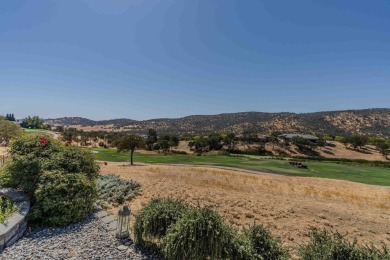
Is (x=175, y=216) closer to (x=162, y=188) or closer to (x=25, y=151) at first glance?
(x=25, y=151)

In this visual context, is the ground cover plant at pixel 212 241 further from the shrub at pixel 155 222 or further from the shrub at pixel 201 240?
the shrub at pixel 155 222

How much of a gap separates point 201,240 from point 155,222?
5.13 ft

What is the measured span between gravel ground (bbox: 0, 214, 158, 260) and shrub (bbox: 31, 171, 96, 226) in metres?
0.35

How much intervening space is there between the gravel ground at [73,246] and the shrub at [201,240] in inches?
49.2

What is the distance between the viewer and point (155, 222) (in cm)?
636

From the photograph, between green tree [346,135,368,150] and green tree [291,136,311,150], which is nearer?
green tree [346,135,368,150]

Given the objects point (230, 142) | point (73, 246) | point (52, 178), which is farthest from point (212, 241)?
point (230, 142)

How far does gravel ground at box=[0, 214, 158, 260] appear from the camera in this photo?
5895 millimetres

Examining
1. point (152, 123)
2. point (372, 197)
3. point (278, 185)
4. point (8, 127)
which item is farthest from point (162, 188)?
point (152, 123)

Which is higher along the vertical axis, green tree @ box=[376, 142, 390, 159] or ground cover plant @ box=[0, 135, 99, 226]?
ground cover plant @ box=[0, 135, 99, 226]

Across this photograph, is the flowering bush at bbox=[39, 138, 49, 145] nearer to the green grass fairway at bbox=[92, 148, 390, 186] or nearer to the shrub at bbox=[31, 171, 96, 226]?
the shrub at bbox=[31, 171, 96, 226]

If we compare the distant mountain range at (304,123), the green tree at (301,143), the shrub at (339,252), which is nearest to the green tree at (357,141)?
the green tree at (301,143)

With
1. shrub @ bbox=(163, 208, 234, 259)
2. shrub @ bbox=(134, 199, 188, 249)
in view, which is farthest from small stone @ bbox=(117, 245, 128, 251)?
shrub @ bbox=(163, 208, 234, 259)

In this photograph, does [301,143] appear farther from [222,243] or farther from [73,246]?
[73,246]
